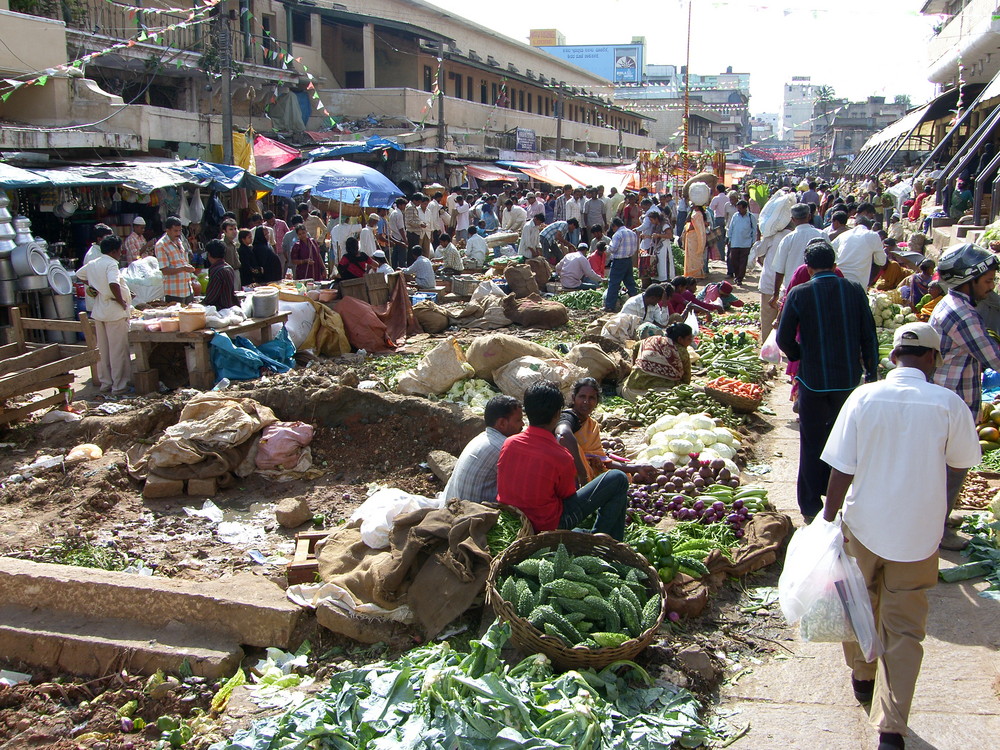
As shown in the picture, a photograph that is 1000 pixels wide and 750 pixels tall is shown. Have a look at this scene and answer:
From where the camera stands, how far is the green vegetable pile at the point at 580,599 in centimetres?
362

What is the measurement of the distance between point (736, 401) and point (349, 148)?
1636cm

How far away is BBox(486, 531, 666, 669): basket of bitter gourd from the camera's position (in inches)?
141

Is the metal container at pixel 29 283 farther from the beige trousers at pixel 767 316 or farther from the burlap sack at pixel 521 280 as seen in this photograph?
the beige trousers at pixel 767 316

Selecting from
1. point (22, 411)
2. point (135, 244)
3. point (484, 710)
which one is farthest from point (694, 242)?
point (484, 710)

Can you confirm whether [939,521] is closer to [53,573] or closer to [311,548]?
[311,548]

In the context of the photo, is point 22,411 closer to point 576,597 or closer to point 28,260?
point 28,260

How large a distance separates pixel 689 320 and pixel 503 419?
5.87 meters

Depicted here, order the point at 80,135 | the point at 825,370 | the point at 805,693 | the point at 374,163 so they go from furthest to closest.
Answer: the point at 374,163 → the point at 80,135 → the point at 825,370 → the point at 805,693

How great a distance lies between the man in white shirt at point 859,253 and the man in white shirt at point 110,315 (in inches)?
295

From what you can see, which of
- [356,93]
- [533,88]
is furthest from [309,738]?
[533,88]

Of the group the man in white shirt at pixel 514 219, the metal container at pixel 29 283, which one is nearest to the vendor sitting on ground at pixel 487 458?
the metal container at pixel 29 283

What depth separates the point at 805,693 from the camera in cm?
367

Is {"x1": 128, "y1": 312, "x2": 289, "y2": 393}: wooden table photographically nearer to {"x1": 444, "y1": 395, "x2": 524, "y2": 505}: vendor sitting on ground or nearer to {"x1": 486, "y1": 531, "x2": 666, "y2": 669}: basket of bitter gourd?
{"x1": 444, "y1": 395, "x2": 524, "y2": 505}: vendor sitting on ground

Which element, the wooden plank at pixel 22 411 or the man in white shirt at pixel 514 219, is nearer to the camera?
the wooden plank at pixel 22 411
